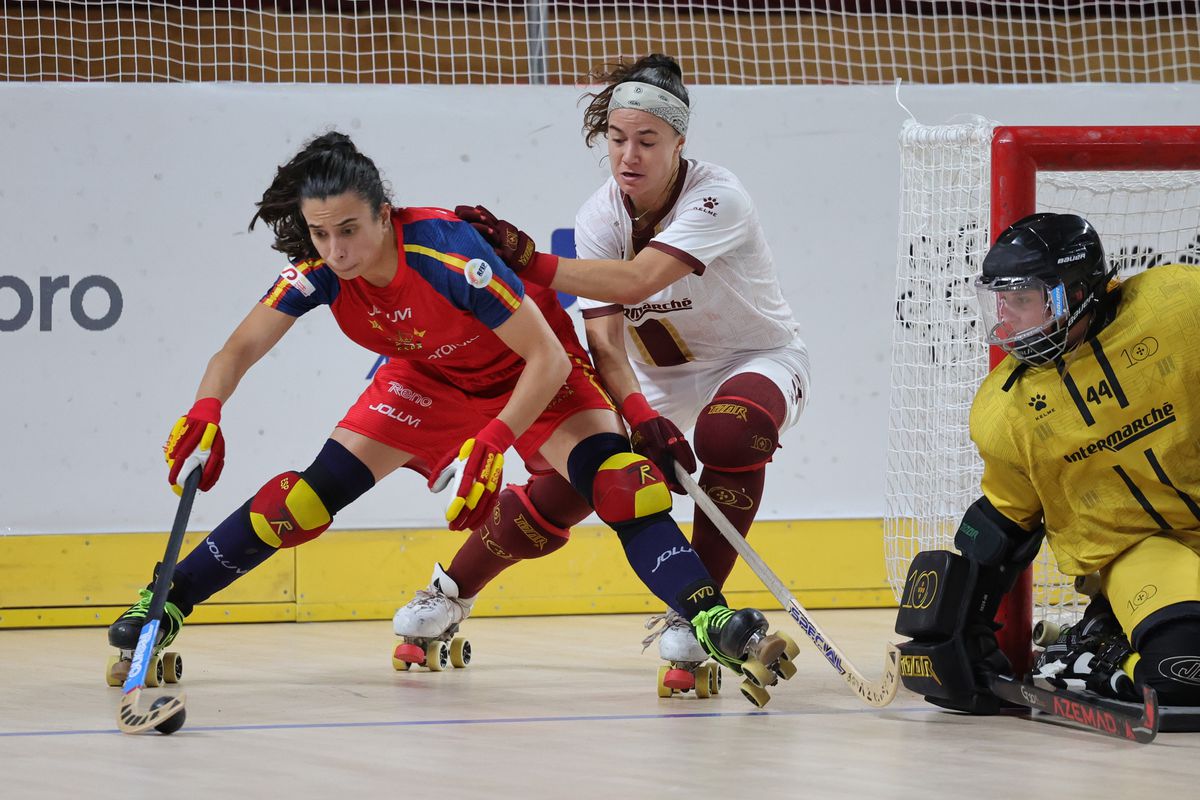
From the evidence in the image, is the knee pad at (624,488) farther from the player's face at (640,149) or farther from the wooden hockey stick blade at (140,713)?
the wooden hockey stick blade at (140,713)

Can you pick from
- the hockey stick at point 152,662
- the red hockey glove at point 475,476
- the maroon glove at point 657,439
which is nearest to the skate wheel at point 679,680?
the maroon glove at point 657,439

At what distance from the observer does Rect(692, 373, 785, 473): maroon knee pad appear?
10.7ft

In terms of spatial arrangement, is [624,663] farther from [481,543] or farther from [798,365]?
[798,365]

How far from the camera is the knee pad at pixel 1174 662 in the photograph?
2.60m

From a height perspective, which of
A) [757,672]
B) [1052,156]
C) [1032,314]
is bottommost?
[757,672]

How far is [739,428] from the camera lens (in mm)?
3254

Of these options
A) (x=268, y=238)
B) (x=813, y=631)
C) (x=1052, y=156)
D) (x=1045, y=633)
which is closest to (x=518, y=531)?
(x=813, y=631)

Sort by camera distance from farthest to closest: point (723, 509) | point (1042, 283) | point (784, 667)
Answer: point (723, 509) → point (784, 667) → point (1042, 283)

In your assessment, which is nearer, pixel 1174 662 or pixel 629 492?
pixel 1174 662

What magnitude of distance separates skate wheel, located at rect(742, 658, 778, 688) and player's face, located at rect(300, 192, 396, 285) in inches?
42.7

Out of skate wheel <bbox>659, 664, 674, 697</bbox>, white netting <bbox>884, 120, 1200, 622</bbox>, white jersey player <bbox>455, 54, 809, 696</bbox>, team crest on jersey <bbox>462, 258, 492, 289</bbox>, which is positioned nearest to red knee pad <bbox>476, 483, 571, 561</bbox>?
white jersey player <bbox>455, 54, 809, 696</bbox>

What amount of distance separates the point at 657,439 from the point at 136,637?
115 centimetres

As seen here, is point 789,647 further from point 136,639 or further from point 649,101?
point 136,639

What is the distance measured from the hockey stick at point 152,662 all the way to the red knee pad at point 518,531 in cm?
81
